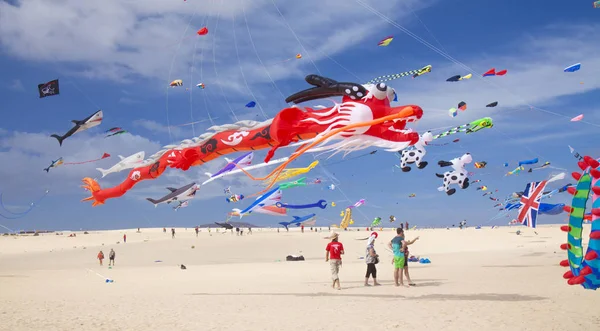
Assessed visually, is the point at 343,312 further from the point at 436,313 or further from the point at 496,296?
the point at 496,296

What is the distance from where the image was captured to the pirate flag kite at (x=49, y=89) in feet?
45.2

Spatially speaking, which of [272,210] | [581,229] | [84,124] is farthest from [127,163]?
[581,229]

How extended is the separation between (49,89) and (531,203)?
19590 mm

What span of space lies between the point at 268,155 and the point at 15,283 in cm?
1268

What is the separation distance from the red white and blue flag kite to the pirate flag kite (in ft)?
62.8

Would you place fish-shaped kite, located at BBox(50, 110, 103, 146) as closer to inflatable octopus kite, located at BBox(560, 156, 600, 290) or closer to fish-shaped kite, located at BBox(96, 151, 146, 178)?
fish-shaped kite, located at BBox(96, 151, 146, 178)

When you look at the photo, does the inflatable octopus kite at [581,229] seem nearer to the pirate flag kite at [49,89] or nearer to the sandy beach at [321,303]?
the sandy beach at [321,303]

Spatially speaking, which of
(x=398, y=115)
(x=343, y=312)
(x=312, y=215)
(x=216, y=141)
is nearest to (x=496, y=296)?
(x=343, y=312)

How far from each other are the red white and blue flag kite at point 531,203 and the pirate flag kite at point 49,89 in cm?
1916

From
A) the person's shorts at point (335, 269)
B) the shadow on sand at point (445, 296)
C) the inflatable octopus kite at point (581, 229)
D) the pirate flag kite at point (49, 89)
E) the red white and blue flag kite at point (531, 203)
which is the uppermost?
the pirate flag kite at point (49, 89)

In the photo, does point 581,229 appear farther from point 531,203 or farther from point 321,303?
point 531,203

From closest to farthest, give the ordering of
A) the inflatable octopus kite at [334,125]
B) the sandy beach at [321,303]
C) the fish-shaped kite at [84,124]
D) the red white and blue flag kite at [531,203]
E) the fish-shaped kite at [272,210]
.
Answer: the sandy beach at [321,303]
the inflatable octopus kite at [334,125]
the fish-shaped kite at [84,124]
the red white and blue flag kite at [531,203]
the fish-shaped kite at [272,210]

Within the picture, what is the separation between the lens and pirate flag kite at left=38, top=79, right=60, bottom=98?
13789 millimetres

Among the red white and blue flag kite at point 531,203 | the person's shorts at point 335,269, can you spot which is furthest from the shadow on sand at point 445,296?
the red white and blue flag kite at point 531,203
